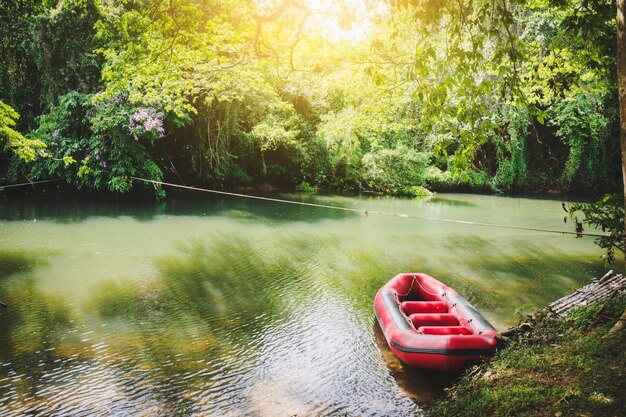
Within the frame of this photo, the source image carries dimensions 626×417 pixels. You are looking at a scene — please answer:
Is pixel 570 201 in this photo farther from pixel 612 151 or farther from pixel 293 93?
pixel 293 93

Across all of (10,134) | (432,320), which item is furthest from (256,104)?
(432,320)

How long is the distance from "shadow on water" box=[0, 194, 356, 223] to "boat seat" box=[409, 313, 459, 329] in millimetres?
9059

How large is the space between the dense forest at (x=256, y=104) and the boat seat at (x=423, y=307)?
7.71 ft

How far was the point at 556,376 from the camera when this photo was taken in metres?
3.55

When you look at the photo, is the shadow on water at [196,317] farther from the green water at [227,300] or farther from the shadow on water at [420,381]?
the shadow on water at [420,381]

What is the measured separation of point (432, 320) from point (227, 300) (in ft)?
11.4

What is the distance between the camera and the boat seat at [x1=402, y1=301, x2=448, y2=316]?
634 centimetres

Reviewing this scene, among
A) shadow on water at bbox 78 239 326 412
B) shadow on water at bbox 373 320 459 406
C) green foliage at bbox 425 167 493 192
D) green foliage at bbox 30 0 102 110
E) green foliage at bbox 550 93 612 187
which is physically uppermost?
green foliage at bbox 30 0 102 110

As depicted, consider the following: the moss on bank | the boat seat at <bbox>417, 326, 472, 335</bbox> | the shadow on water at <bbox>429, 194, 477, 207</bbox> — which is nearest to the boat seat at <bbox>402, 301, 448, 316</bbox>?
the boat seat at <bbox>417, 326, 472, 335</bbox>

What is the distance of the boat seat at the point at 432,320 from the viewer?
5.93 meters

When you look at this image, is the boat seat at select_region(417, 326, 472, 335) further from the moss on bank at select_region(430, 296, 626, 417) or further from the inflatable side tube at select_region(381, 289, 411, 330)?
the moss on bank at select_region(430, 296, 626, 417)

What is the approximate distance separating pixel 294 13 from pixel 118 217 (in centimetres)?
1066

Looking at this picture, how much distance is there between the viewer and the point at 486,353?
4.95 meters

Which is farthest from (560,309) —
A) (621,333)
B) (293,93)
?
(293,93)
